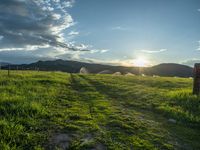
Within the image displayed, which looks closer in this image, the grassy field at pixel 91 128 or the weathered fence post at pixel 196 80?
the grassy field at pixel 91 128

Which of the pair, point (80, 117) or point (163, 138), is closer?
point (163, 138)

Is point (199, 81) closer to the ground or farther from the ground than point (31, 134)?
farther from the ground

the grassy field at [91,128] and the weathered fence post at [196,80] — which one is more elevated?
the weathered fence post at [196,80]

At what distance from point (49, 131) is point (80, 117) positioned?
2618mm

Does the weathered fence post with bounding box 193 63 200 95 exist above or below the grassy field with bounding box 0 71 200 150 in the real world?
above

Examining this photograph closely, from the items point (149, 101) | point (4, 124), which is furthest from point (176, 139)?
point (149, 101)

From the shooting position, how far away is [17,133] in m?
9.09

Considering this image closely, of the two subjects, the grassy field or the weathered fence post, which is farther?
the weathered fence post

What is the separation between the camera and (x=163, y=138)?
10.3m

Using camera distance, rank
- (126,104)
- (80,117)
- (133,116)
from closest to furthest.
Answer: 1. (80,117)
2. (133,116)
3. (126,104)

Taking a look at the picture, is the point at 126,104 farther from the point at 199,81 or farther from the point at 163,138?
the point at 163,138

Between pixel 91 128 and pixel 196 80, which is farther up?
pixel 196 80

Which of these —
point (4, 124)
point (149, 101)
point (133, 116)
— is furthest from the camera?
point (149, 101)

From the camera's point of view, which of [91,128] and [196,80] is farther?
[196,80]
